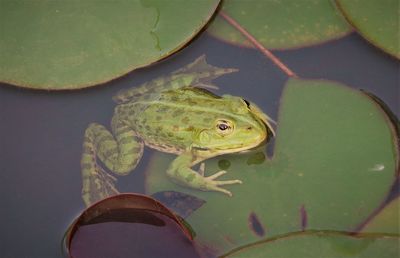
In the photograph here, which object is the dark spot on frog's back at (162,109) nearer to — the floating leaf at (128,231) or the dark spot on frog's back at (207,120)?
the dark spot on frog's back at (207,120)

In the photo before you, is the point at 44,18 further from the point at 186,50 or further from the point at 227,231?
the point at 227,231

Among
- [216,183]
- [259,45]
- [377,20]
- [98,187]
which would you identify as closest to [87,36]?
[98,187]

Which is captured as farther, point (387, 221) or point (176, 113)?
point (176, 113)

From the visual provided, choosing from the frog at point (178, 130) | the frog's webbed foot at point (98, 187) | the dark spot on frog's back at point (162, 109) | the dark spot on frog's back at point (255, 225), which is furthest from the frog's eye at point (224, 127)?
the frog's webbed foot at point (98, 187)

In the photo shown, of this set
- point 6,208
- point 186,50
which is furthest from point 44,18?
point 6,208

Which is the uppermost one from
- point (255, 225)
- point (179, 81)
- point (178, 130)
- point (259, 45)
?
point (259, 45)

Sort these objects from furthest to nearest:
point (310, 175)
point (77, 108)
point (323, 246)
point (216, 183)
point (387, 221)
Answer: point (77, 108) < point (216, 183) < point (310, 175) < point (387, 221) < point (323, 246)

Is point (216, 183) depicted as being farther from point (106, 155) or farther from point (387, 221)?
point (387, 221)

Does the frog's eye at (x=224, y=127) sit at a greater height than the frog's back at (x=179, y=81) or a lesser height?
lesser
